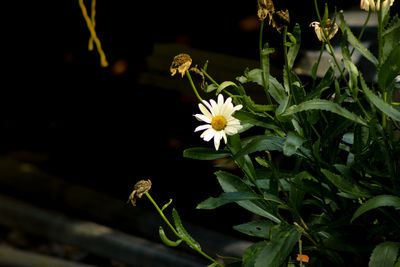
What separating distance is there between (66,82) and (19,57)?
1.10 ft

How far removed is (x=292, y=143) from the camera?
720 millimetres

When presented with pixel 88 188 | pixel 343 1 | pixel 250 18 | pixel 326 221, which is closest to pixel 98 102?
pixel 88 188

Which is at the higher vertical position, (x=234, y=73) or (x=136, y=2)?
(x=136, y=2)

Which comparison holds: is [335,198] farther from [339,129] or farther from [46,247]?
[46,247]

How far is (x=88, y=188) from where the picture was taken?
101 inches

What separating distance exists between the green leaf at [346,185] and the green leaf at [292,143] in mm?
51

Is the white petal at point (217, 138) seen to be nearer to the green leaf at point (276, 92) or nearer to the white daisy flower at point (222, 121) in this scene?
the white daisy flower at point (222, 121)

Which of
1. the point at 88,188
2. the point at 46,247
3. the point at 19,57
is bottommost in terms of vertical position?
the point at 46,247

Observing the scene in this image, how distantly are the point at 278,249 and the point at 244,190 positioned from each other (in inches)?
4.7

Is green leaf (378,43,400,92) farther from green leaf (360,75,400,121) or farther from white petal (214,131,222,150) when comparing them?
white petal (214,131,222,150)

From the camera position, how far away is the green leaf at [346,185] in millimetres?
739

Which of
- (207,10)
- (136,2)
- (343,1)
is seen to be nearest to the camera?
(343,1)

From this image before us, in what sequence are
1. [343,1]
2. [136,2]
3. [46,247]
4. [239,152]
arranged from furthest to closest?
[46,247] < [136,2] < [343,1] < [239,152]

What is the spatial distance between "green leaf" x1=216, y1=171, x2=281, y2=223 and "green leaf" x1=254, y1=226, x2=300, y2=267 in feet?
0.27
